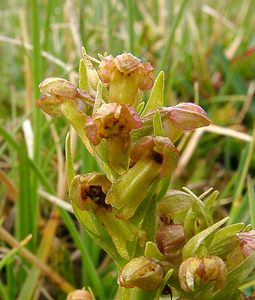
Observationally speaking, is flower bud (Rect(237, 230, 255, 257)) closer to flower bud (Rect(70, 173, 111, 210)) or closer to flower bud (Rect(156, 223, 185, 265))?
flower bud (Rect(156, 223, 185, 265))

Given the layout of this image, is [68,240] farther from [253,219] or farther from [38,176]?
[253,219]

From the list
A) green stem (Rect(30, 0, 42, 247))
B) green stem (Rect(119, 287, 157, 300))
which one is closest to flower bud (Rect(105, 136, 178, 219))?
green stem (Rect(119, 287, 157, 300))

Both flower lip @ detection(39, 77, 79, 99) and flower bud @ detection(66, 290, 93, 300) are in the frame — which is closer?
flower lip @ detection(39, 77, 79, 99)

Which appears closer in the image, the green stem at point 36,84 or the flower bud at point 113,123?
the flower bud at point 113,123

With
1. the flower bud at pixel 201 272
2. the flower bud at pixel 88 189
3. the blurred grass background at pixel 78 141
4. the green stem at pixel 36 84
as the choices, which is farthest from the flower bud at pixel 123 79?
the green stem at pixel 36 84

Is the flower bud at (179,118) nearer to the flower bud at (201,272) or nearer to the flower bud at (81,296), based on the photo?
the flower bud at (201,272)

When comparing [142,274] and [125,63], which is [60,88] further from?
[142,274]
